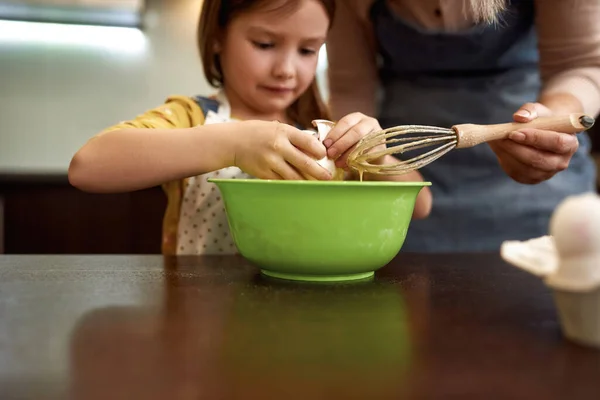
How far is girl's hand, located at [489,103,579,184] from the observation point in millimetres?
735

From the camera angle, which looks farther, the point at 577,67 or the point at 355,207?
the point at 577,67

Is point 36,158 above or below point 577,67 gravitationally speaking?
below

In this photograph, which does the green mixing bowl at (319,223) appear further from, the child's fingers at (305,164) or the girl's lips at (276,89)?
the girl's lips at (276,89)

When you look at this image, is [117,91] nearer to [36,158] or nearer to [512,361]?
[36,158]

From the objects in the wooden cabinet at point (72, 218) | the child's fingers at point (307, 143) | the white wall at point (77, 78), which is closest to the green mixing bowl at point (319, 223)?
the child's fingers at point (307, 143)

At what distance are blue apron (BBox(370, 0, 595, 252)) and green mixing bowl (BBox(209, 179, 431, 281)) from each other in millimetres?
549

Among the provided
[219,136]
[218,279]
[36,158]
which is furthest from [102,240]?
[218,279]

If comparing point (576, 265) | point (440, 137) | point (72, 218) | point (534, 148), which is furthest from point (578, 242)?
point (72, 218)

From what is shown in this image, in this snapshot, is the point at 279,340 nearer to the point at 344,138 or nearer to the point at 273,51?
the point at 344,138

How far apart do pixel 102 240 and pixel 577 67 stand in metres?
1.51

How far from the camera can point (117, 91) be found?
2.16m

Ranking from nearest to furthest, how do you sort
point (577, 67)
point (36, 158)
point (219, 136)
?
point (219, 136), point (577, 67), point (36, 158)

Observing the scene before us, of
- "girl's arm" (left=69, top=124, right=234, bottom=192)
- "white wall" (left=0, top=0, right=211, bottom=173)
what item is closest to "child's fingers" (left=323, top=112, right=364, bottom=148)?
"girl's arm" (left=69, top=124, right=234, bottom=192)

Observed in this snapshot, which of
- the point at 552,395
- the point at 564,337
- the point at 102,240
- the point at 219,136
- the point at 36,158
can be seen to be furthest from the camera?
the point at 36,158
